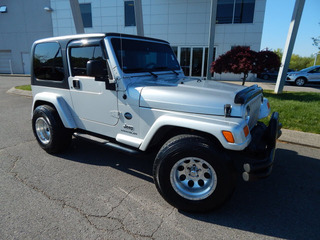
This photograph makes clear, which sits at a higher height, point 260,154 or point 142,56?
point 142,56

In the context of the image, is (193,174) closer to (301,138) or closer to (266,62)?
(301,138)

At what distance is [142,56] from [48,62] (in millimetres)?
1769

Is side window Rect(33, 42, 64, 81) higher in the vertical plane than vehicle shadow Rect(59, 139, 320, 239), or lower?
higher

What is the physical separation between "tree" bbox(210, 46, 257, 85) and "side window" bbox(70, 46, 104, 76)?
6927 millimetres

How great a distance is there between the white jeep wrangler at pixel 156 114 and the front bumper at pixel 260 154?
10 mm

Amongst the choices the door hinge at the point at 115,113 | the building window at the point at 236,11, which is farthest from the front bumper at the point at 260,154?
the building window at the point at 236,11

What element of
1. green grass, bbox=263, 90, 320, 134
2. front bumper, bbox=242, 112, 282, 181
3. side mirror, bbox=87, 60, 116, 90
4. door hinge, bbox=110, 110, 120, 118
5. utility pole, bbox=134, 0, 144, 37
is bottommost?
green grass, bbox=263, 90, 320, 134

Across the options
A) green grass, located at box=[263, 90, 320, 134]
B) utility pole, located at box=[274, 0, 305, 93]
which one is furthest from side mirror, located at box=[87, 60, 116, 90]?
utility pole, located at box=[274, 0, 305, 93]

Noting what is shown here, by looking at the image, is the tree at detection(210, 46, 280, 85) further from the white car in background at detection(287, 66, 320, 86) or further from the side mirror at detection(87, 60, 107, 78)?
the white car in background at detection(287, 66, 320, 86)

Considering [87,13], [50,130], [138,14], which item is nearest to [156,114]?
[50,130]

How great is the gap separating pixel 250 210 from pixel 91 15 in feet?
69.0

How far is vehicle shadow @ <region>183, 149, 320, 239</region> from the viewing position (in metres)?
2.29

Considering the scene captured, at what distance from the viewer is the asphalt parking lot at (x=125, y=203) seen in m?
2.23

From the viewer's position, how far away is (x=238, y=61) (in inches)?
348
